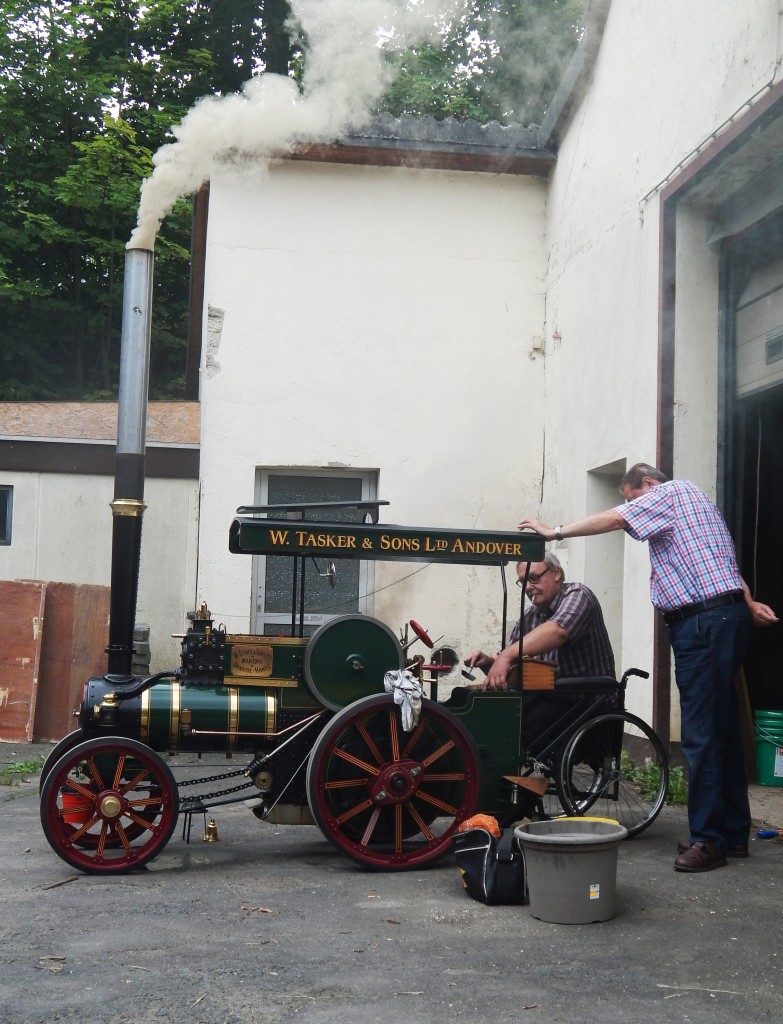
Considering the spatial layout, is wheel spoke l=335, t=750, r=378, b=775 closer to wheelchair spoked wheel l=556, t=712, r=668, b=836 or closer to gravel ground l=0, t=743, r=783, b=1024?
gravel ground l=0, t=743, r=783, b=1024

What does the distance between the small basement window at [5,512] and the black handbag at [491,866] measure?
6.75 metres

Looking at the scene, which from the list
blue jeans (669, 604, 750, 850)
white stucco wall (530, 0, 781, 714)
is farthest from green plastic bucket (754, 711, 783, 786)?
blue jeans (669, 604, 750, 850)

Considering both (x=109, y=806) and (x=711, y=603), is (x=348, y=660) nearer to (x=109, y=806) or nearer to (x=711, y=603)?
(x=109, y=806)

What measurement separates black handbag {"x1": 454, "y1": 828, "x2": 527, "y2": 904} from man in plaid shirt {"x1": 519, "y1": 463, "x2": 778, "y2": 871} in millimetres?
972

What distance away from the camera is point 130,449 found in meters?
7.00

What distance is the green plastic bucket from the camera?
285 inches

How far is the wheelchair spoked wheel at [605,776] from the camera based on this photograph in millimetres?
5879

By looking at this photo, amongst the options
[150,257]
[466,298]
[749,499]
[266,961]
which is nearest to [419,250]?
[466,298]

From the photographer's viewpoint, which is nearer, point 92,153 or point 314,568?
point 314,568

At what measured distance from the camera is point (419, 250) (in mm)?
9852

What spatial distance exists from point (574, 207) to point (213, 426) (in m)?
3.38

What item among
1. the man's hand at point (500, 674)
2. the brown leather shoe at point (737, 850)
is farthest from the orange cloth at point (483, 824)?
the brown leather shoe at point (737, 850)

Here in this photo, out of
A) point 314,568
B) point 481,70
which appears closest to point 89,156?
point 481,70

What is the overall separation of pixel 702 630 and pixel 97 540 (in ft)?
21.5
